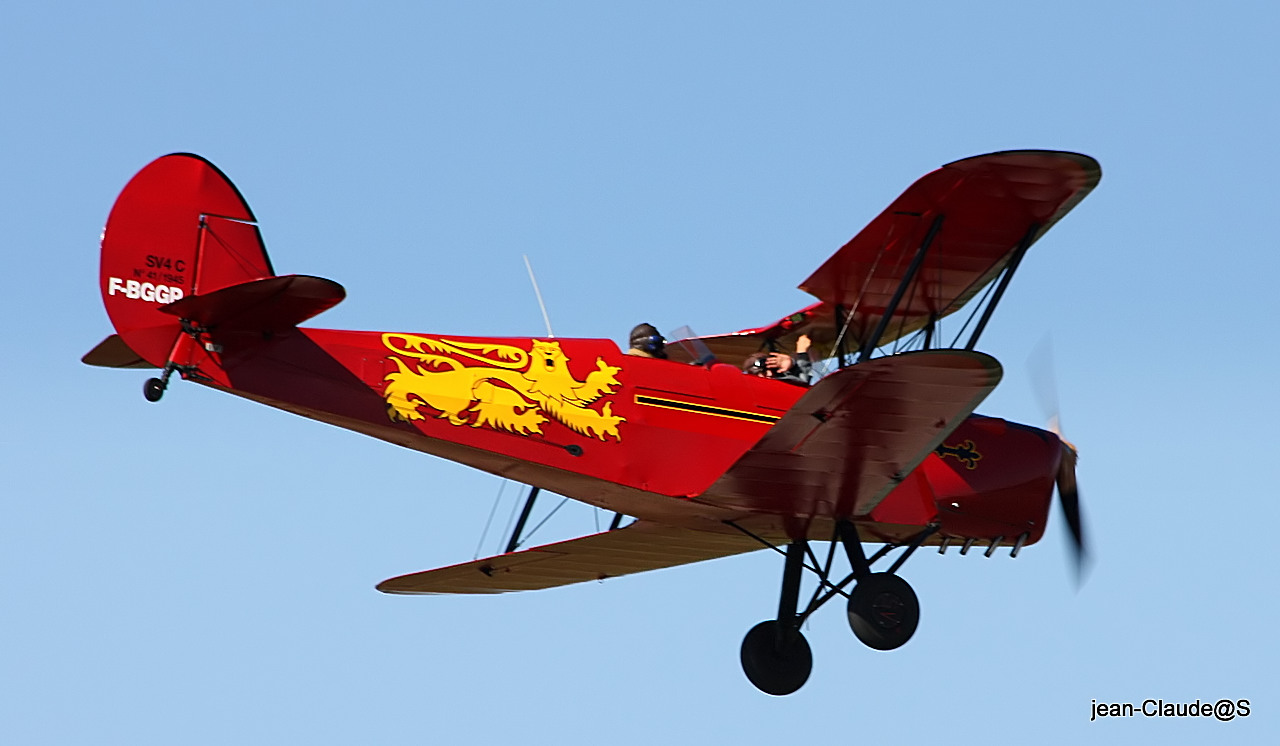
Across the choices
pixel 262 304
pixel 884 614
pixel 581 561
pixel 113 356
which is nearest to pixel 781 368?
pixel 884 614

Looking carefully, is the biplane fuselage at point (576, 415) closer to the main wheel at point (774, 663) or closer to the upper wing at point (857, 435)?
the upper wing at point (857, 435)

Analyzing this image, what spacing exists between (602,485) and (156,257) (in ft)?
10.1

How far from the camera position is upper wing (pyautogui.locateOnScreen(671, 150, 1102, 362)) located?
10.8 m

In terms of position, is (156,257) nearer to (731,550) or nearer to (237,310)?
(237,310)

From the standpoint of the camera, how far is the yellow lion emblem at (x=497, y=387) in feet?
34.3

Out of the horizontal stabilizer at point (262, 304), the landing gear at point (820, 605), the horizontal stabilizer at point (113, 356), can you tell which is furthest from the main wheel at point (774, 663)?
the horizontal stabilizer at point (113, 356)

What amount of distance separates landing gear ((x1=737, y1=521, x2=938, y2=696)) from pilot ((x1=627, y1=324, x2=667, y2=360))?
1.47 m

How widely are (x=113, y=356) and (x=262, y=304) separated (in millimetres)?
1101

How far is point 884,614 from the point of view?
1112 centimetres

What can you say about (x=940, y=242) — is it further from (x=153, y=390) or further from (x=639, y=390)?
(x=153, y=390)

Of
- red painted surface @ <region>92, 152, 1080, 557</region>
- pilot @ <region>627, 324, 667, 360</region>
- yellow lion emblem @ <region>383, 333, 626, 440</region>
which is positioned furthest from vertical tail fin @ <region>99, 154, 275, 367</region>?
pilot @ <region>627, 324, 667, 360</region>

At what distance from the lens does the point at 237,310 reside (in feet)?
32.4

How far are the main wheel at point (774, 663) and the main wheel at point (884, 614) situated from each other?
0.96m

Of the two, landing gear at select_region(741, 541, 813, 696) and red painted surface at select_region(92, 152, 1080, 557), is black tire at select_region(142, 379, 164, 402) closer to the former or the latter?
red painted surface at select_region(92, 152, 1080, 557)
